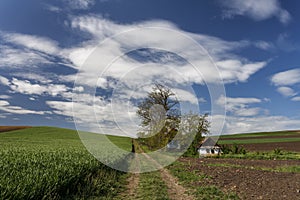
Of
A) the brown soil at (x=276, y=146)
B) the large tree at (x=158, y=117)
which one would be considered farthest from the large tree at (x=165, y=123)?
the brown soil at (x=276, y=146)

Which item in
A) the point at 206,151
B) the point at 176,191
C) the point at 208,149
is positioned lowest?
the point at 176,191

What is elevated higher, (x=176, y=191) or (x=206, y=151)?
(x=206, y=151)

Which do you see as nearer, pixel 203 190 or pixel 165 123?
pixel 203 190

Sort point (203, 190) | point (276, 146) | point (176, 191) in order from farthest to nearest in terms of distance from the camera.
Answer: point (276, 146), point (176, 191), point (203, 190)

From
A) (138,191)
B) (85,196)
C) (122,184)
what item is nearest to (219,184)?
(138,191)

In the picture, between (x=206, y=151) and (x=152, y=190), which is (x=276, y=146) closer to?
(x=206, y=151)

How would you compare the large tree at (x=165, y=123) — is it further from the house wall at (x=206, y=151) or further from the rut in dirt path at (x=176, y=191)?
the rut in dirt path at (x=176, y=191)

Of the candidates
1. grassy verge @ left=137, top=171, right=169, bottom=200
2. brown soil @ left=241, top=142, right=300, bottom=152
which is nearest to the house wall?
brown soil @ left=241, top=142, right=300, bottom=152

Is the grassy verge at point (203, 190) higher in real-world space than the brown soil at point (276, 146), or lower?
lower

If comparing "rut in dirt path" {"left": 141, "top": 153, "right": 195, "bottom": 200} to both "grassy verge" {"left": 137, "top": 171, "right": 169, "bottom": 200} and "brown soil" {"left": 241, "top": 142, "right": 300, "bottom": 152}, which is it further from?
"brown soil" {"left": 241, "top": 142, "right": 300, "bottom": 152}

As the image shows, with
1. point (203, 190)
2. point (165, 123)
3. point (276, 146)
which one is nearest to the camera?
point (203, 190)

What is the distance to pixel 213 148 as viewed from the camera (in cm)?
3959

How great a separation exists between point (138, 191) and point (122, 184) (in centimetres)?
193

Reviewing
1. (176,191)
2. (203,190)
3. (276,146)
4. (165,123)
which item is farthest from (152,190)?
(276,146)
